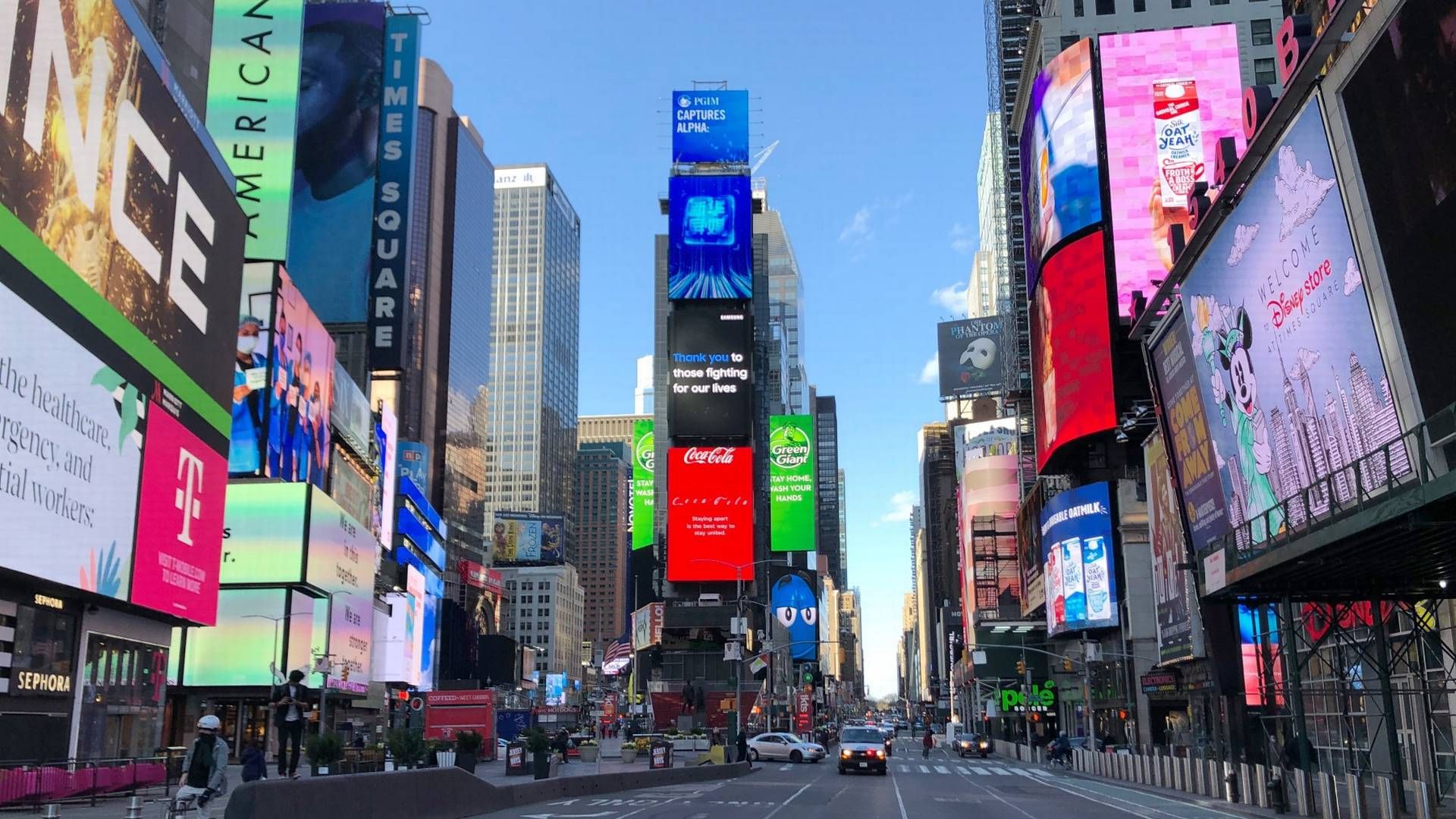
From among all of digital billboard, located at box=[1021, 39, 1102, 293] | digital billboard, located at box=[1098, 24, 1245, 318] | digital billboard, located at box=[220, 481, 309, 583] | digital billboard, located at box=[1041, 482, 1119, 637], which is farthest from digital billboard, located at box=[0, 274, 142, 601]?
digital billboard, located at box=[1041, 482, 1119, 637]

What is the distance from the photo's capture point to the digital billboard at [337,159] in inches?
3745

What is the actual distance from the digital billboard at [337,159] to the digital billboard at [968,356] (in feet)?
252

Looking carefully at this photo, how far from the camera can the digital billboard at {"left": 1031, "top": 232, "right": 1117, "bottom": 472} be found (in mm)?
71000

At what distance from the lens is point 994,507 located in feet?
435

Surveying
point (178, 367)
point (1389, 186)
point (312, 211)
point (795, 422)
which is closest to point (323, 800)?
point (1389, 186)

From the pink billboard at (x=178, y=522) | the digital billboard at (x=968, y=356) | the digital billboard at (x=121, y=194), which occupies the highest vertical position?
the digital billboard at (x=968, y=356)

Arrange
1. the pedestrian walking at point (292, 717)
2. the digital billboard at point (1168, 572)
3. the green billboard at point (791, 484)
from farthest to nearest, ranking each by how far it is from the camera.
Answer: the green billboard at point (791, 484), the digital billboard at point (1168, 572), the pedestrian walking at point (292, 717)

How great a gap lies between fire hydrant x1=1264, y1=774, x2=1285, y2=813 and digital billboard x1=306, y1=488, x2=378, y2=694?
186 feet

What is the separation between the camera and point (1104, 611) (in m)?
75.4

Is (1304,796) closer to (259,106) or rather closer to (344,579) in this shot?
(259,106)

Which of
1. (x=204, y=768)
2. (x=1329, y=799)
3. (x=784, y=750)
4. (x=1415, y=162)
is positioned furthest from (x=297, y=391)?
(x=1415, y=162)

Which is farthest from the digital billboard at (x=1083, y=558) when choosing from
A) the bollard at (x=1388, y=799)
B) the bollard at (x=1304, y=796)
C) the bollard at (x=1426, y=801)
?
the bollard at (x=1426, y=801)

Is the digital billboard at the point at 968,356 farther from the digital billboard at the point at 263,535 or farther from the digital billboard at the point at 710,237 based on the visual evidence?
the digital billboard at the point at 263,535

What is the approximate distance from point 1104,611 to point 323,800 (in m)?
65.6
